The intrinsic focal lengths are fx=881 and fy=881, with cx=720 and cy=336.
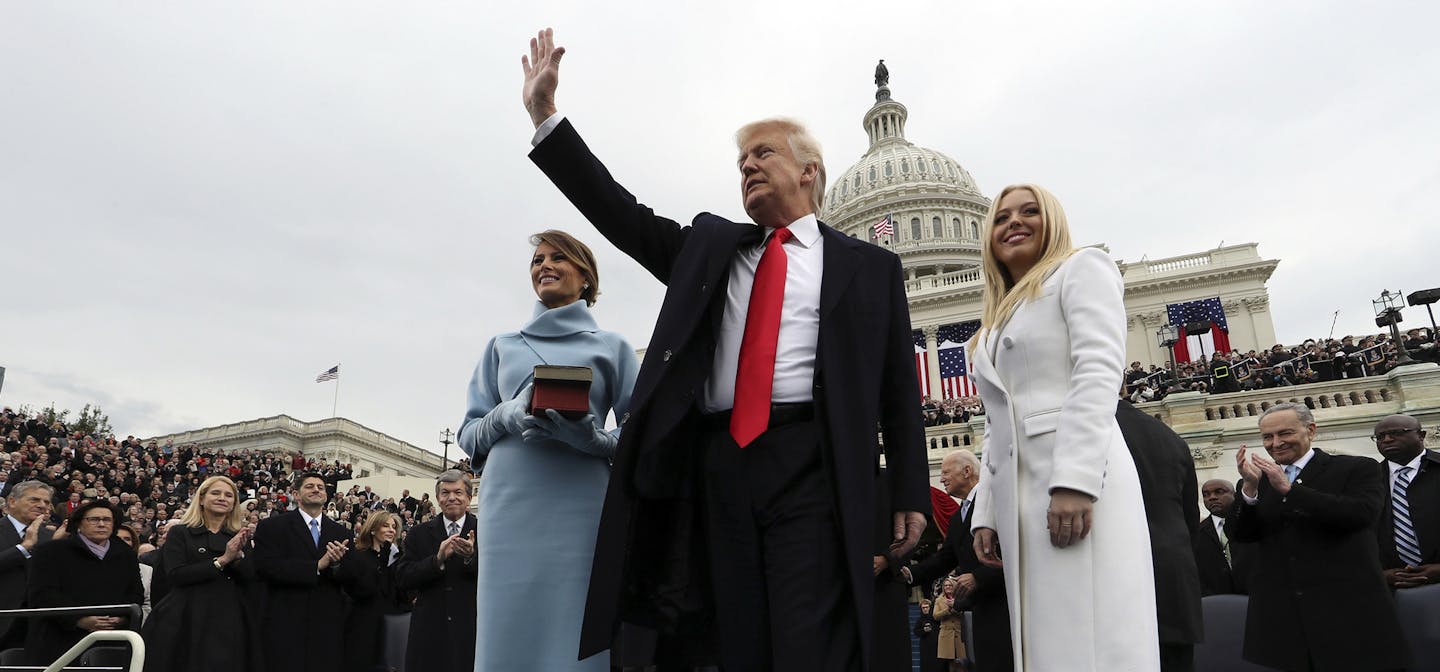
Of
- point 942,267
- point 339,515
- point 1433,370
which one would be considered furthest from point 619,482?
point 942,267

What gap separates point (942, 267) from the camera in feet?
242

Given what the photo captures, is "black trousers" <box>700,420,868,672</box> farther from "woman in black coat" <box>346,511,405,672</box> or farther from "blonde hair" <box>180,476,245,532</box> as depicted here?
"woman in black coat" <box>346,511,405,672</box>

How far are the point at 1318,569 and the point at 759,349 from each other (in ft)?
12.2

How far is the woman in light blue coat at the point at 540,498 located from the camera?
9.94ft

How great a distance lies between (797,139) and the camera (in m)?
2.87

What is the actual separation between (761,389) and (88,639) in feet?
11.4

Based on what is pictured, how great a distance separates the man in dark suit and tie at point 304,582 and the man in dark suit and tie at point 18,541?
150 centimetres

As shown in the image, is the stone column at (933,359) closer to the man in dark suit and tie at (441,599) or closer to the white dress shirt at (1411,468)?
the white dress shirt at (1411,468)

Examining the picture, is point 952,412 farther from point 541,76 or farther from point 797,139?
point 541,76

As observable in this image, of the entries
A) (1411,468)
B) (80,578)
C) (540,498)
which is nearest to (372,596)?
(80,578)

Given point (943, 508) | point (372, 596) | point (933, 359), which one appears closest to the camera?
point (943, 508)

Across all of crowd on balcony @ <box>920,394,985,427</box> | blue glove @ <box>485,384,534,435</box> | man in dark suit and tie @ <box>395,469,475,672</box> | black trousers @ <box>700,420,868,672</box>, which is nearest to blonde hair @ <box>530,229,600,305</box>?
blue glove @ <box>485,384,534,435</box>

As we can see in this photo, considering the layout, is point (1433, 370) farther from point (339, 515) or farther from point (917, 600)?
point (339, 515)

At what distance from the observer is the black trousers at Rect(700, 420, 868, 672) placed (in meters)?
2.18
